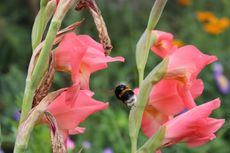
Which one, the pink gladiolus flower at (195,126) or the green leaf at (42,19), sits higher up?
the green leaf at (42,19)

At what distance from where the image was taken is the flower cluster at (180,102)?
116cm

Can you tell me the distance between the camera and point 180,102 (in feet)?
4.04

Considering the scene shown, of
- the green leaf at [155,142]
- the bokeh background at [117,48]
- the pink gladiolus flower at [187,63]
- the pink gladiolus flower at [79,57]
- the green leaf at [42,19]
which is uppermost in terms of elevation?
the green leaf at [42,19]

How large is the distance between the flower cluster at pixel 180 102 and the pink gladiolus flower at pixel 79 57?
151mm

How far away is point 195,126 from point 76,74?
0.74 feet

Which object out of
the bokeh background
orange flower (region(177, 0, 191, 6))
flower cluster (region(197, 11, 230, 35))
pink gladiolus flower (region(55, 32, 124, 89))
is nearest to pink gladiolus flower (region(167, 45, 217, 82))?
pink gladiolus flower (region(55, 32, 124, 89))

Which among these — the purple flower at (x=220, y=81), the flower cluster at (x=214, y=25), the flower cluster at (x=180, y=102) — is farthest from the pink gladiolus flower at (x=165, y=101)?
the flower cluster at (x=214, y=25)

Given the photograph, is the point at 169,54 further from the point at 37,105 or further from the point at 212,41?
the point at 212,41

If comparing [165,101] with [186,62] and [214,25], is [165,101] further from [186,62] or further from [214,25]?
[214,25]

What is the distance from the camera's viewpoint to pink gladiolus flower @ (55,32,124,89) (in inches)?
42.8

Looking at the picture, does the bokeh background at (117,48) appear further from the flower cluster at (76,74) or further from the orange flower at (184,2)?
the flower cluster at (76,74)

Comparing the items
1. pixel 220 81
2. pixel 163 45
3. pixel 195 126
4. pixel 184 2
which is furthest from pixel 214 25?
pixel 195 126

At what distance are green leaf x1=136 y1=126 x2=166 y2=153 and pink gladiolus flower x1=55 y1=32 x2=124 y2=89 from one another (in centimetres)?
16

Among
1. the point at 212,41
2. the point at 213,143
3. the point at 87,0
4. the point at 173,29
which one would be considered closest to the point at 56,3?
the point at 87,0
